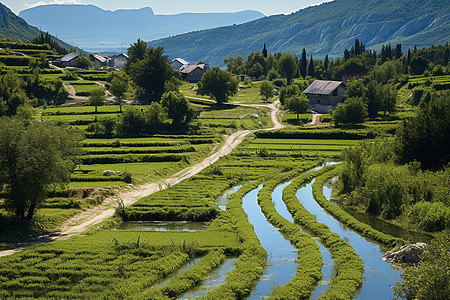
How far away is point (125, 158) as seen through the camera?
80562mm

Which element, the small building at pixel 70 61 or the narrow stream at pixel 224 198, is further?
the small building at pixel 70 61

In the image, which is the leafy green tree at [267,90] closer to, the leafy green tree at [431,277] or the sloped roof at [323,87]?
the sloped roof at [323,87]

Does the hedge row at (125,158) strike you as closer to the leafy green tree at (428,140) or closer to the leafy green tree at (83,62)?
the leafy green tree at (428,140)

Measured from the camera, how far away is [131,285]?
36.0 m

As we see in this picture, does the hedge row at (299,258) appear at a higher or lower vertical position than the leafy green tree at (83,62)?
lower

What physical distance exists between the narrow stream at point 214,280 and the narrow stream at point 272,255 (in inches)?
107

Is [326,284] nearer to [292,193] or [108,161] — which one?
[292,193]

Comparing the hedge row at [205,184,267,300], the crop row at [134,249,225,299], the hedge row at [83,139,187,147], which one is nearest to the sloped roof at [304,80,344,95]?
the hedge row at [83,139,187,147]

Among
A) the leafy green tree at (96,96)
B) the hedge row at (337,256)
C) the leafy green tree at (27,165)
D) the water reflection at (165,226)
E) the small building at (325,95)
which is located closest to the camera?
the hedge row at (337,256)

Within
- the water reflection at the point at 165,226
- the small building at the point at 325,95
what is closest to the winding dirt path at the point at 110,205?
the water reflection at the point at 165,226

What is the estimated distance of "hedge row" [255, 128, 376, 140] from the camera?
100125 millimetres

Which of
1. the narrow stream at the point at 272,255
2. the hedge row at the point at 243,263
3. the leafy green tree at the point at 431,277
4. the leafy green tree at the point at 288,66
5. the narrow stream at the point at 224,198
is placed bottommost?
the narrow stream at the point at 272,255

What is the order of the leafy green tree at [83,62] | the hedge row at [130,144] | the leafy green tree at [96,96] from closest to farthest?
1. the hedge row at [130,144]
2. the leafy green tree at [96,96]
3. the leafy green tree at [83,62]

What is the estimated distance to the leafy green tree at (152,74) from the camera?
13338 cm
